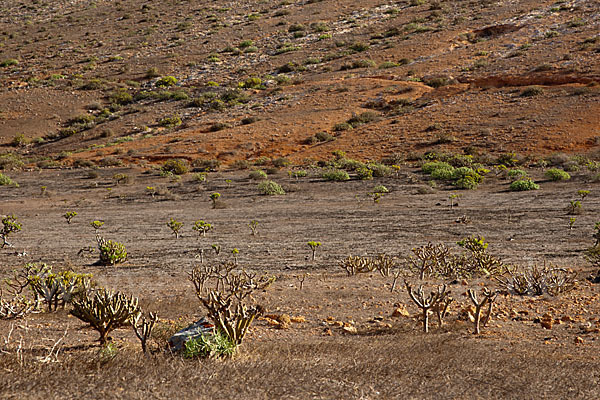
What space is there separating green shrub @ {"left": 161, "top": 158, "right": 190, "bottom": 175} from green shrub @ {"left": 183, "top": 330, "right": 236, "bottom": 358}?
870 inches

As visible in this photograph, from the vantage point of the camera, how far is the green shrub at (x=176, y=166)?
2614 cm

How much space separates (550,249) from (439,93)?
25.9 m

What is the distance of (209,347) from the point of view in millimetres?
4742

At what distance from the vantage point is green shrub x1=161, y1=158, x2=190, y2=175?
26142 millimetres

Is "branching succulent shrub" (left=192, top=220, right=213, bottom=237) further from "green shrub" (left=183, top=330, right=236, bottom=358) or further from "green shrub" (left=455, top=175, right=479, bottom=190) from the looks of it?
"green shrub" (left=455, top=175, right=479, bottom=190)

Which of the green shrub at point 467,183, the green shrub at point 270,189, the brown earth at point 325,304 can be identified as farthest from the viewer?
the green shrub at point 270,189

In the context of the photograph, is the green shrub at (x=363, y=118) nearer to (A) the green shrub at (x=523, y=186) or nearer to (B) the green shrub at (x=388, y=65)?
(B) the green shrub at (x=388, y=65)

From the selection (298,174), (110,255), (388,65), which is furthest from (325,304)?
(388,65)

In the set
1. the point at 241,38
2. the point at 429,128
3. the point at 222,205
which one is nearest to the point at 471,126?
the point at 429,128

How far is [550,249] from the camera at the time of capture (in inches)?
446

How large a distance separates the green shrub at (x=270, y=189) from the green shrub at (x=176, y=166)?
6794 mm

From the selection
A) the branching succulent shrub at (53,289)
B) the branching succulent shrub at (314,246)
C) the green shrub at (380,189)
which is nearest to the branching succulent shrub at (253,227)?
the branching succulent shrub at (314,246)

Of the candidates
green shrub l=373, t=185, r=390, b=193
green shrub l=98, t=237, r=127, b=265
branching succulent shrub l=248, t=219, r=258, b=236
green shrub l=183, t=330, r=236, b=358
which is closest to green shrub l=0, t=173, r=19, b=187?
branching succulent shrub l=248, t=219, r=258, b=236

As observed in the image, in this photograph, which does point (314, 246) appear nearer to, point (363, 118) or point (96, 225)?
point (96, 225)
